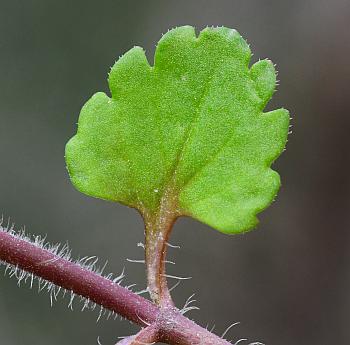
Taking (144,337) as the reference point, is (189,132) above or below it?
above

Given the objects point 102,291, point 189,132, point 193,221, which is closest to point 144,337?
point 102,291

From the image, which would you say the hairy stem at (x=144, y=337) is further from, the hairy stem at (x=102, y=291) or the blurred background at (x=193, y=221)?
the blurred background at (x=193, y=221)

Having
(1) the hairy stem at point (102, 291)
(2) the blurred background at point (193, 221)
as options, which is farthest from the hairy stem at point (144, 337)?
(2) the blurred background at point (193, 221)

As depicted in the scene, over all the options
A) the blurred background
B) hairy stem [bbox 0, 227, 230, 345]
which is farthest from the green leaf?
the blurred background

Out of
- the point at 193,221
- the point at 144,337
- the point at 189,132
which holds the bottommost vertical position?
the point at 193,221

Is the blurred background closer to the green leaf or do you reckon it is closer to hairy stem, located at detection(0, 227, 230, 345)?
the green leaf

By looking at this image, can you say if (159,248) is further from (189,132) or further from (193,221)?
(193,221)
